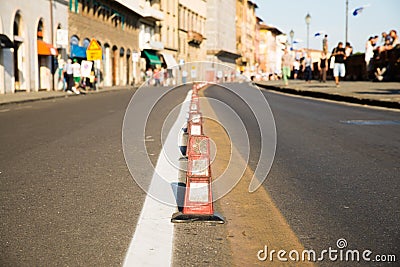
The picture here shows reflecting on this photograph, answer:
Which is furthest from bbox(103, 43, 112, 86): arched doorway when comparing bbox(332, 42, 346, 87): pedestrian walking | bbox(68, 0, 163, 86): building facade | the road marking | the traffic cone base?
the traffic cone base

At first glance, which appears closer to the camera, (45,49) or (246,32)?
(45,49)

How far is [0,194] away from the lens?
18.0ft

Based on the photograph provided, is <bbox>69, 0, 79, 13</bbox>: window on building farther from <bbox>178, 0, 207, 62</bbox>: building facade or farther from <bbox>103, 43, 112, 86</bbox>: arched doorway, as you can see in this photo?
<bbox>178, 0, 207, 62</bbox>: building facade

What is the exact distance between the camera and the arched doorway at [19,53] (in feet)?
103

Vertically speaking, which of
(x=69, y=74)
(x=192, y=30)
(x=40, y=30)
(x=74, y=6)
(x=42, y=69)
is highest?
(x=192, y=30)

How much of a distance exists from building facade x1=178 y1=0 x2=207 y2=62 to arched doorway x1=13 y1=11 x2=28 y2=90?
47.1m

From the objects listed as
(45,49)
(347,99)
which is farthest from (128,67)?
(347,99)

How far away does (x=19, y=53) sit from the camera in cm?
3156

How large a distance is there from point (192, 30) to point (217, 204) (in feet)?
277

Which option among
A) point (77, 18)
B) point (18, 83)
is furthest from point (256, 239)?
point (77, 18)

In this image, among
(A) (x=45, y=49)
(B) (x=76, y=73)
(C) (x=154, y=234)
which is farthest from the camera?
(A) (x=45, y=49)

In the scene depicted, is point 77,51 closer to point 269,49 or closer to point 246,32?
point 246,32

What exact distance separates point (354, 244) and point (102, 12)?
4637 cm

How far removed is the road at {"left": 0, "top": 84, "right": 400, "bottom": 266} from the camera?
3.85m
